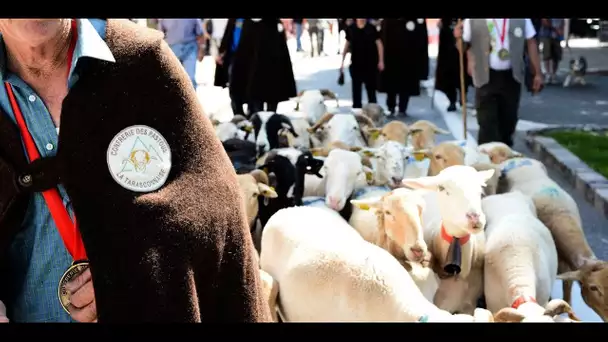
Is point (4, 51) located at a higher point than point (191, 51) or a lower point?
higher

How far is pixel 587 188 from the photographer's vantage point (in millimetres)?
6039

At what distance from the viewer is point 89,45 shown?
4.73 ft

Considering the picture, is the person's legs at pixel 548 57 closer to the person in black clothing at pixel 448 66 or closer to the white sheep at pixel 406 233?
the person in black clothing at pixel 448 66

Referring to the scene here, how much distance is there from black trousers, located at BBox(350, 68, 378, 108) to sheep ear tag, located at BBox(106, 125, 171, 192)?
7269mm

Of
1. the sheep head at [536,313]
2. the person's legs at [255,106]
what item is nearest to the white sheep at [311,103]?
the person's legs at [255,106]

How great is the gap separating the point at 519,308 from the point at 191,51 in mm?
4154

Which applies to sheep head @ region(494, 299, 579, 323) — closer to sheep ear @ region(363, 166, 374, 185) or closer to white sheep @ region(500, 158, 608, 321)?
white sheep @ region(500, 158, 608, 321)

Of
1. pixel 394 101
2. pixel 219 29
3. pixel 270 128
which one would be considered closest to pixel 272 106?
pixel 270 128

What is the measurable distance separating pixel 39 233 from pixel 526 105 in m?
9.09

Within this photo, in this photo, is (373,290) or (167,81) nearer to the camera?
(167,81)

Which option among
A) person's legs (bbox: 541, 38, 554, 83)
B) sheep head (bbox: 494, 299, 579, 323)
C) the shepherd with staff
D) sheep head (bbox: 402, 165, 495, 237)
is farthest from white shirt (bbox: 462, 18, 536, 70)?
person's legs (bbox: 541, 38, 554, 83)
